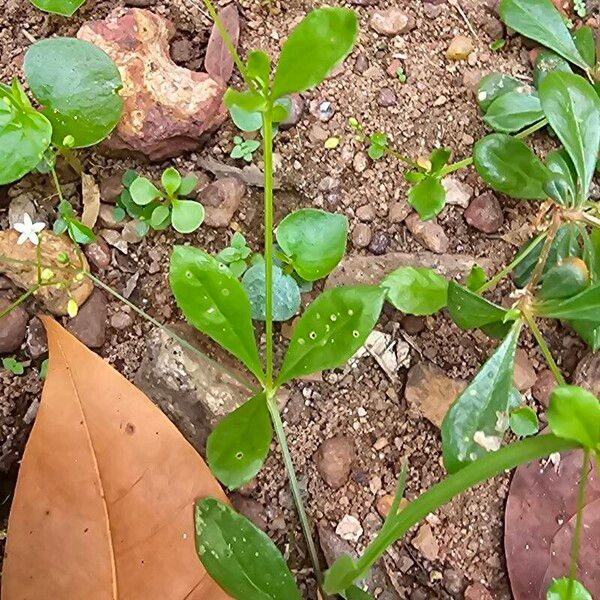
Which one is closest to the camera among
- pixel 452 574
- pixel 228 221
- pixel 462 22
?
pixel 452 574

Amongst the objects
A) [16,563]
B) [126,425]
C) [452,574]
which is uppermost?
[126,425]

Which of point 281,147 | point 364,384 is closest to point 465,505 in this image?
point 364,384

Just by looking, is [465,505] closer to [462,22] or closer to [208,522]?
[208,522]

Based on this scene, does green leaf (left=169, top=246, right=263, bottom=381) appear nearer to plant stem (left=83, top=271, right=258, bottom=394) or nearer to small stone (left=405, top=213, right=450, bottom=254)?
plant stem (left=83, top=271, right=258, bottom=394)

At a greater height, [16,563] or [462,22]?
[462,22]

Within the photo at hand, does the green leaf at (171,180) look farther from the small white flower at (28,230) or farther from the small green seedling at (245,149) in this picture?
the small white flower at (28,230)

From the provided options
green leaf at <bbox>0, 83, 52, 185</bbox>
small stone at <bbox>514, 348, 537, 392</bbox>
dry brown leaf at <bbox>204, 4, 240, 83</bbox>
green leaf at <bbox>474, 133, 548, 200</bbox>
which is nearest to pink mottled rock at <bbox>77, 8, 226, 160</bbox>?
dry brown leaf at <bbox>204, 4, 240, 83</bbox>
